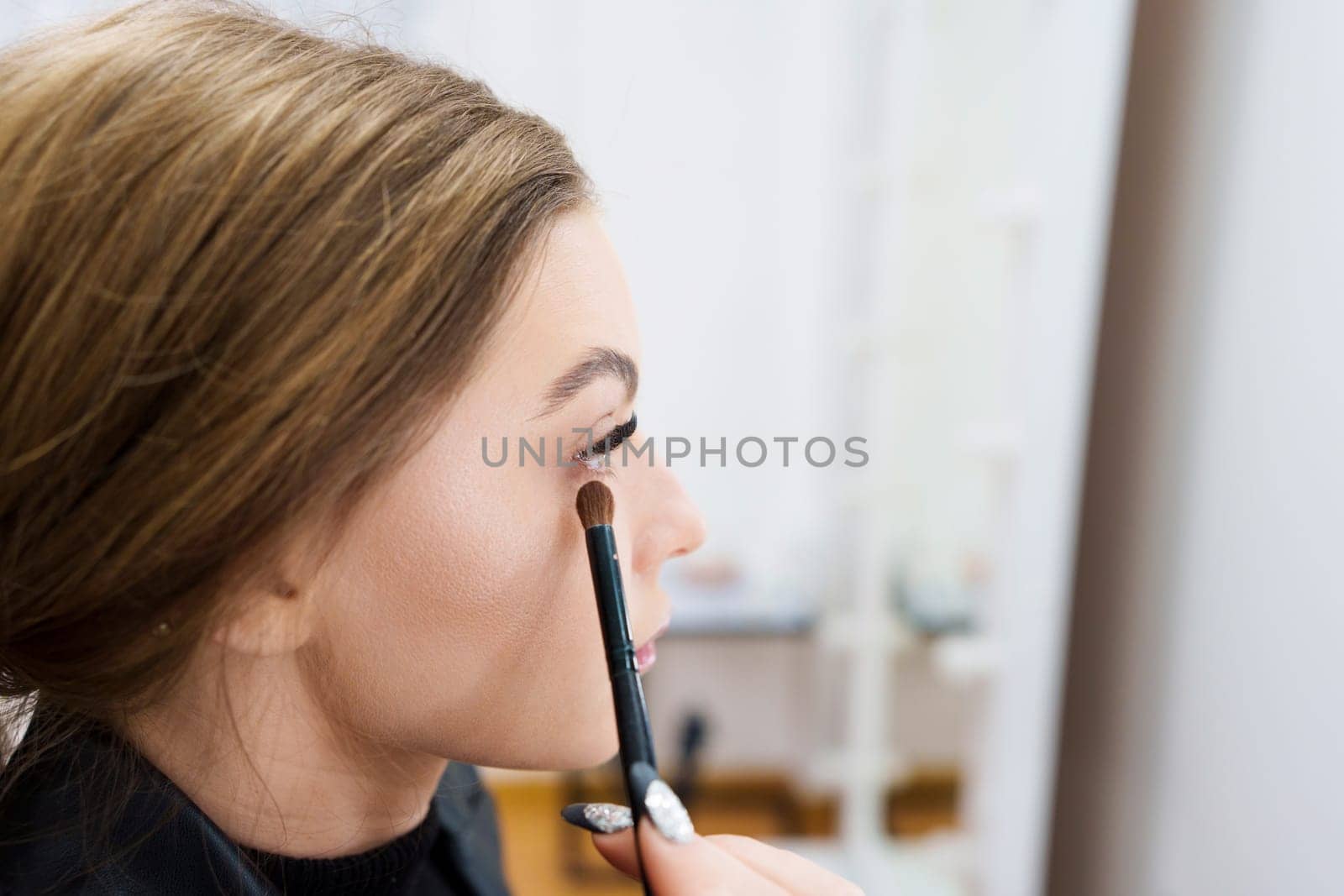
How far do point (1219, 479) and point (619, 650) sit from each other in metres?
0.58

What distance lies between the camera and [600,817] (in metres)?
0.47

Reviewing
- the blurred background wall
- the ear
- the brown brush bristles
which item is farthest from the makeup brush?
the blurred background wall

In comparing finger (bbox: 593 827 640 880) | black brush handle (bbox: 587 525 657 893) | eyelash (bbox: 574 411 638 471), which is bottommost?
finger (bbox: 593 827 640 880)

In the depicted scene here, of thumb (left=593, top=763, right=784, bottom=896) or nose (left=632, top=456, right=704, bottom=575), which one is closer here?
thumb (left=593, top=763, right=784, bottom=896)

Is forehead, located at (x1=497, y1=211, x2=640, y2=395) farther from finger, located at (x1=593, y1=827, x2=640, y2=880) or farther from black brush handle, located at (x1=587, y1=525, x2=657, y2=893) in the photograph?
finger, located at (x1=593, y1=827, x2=640, y2=880)

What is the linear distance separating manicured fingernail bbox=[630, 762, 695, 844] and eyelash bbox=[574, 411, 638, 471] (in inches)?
6.3

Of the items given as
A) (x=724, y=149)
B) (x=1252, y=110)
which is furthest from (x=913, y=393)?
(x=1252, y=110)

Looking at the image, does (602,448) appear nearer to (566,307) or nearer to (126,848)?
(566,307)

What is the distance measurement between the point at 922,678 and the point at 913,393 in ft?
1.63

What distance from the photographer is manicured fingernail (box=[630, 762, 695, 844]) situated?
408 millimetres

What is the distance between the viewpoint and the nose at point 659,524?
21.2 inches

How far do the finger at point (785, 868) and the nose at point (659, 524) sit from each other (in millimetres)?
157

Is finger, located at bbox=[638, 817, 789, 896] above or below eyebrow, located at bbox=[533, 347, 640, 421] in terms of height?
below

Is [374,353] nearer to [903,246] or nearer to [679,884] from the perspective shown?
[679,884]
